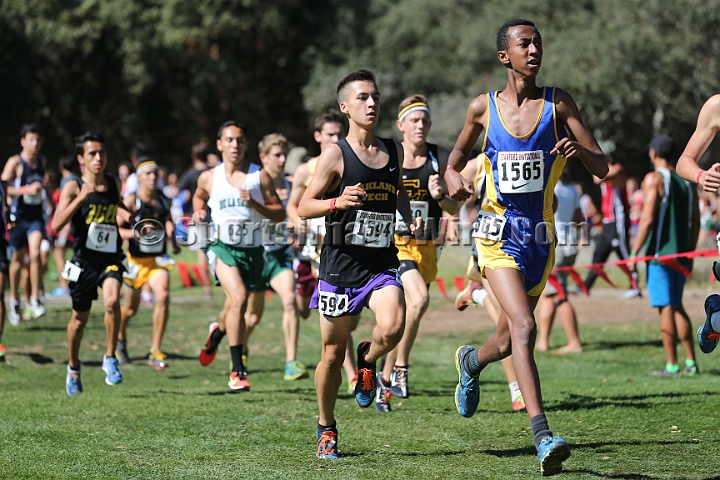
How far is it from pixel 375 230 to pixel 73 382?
4219 mm

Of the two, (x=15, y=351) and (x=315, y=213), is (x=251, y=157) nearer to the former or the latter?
(x=15, y=351)

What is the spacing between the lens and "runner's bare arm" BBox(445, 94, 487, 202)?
Answer: 5727 millimetres

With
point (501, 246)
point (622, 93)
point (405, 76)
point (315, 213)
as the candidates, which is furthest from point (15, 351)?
point (405, 76)

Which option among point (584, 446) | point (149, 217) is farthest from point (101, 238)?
point (584, 446)

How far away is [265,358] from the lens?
12023 millimetres

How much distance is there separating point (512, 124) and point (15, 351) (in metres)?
8.23

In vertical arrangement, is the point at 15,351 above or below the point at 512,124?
below

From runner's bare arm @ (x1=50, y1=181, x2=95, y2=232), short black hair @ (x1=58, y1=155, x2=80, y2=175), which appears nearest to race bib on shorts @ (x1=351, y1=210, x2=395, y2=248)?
runner's bare arm @ (x1=50, y1=181, x2=95, y2=232)

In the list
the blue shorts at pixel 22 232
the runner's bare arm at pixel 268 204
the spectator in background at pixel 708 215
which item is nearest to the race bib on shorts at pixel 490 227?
the runner's bare arm at pixel 268 204

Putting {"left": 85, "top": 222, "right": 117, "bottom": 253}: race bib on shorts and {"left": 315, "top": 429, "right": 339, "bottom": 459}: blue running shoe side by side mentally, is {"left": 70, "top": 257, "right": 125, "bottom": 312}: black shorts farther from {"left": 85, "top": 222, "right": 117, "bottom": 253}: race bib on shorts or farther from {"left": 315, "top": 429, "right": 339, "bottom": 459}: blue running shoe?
{"left": 315, "top": 429, "right": 339, "bottom": 459}: blue running shoe

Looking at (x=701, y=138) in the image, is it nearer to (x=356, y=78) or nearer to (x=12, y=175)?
(x=356, y=78)

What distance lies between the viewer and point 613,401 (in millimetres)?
Answer: 8094

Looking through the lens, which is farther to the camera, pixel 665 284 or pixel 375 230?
pixel 665 284

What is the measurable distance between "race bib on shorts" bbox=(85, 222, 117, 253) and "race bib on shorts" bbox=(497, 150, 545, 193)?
472 cm
